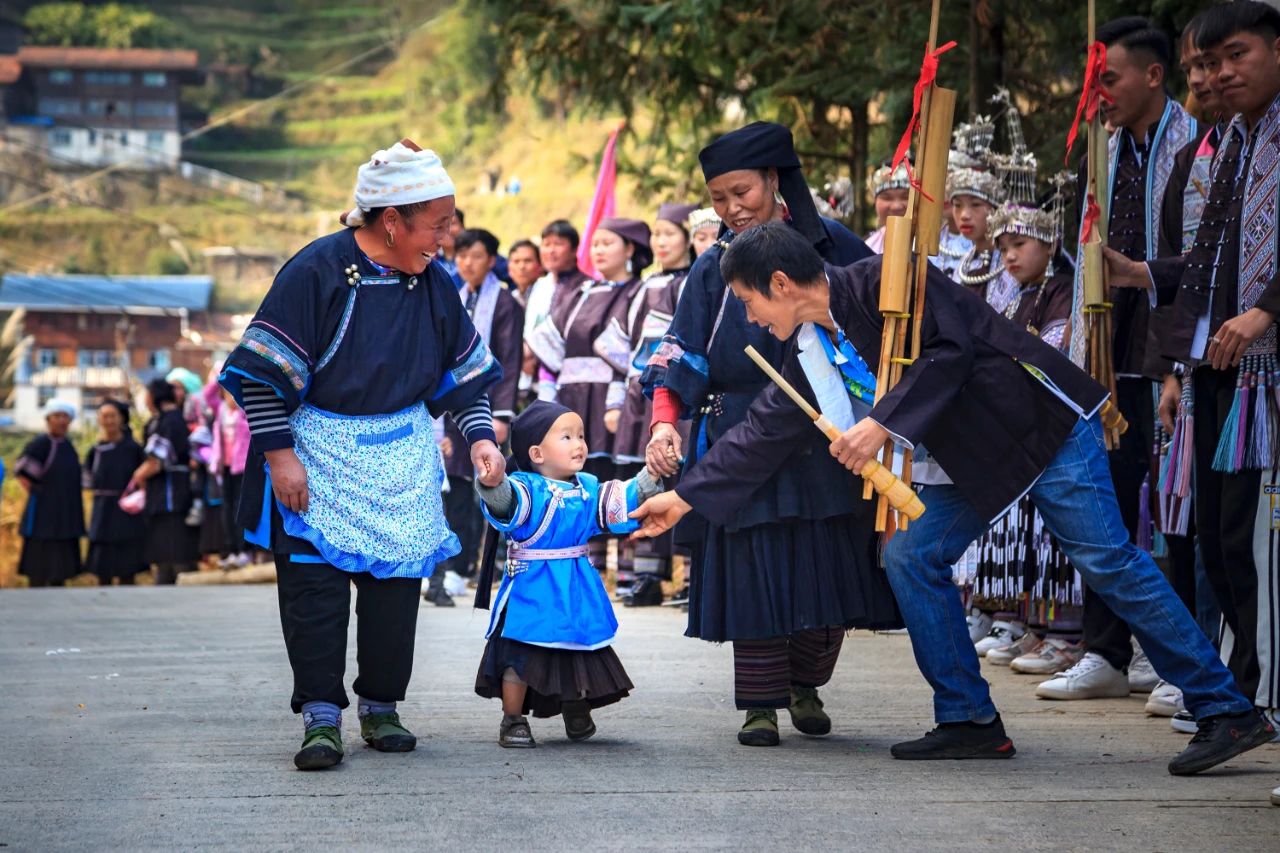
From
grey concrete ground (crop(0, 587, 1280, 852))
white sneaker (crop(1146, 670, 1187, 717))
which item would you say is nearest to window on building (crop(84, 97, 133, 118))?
grey concrete ground (crop(0, 587, 1280, 852))

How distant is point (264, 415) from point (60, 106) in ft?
76.2

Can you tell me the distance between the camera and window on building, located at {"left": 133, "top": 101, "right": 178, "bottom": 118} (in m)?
26.2

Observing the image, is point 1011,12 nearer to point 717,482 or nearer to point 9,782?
point 717,482

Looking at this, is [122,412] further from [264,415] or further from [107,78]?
[264,415]

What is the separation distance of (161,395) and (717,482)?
489 inches

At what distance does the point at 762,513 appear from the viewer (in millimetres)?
5090

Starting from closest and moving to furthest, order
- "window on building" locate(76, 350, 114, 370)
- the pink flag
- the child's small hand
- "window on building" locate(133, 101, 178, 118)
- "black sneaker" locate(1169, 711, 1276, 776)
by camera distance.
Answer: "black sneaker" locate(1169, 711, 1276, 776), the child's small hand, the pink flag, "window on building" locate(76, 350, 114, 370), "window on building" locate(133, 101, 178, 118)

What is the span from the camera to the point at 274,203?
2616cm

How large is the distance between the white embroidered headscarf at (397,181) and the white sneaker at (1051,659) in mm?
3383

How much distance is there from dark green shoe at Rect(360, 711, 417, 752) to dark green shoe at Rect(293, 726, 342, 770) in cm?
20

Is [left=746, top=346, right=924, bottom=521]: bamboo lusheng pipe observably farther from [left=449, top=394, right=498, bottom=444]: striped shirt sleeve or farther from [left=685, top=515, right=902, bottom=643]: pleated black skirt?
[left=449, top=394, right=498, bottom=444]: striped shirt sleeve

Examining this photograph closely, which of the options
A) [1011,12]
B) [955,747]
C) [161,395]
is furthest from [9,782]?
[161,395]

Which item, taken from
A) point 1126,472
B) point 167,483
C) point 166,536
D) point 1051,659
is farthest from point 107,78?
point 1126,472

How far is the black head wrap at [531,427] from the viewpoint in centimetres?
539
